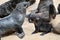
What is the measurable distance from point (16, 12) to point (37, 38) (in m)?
0.57

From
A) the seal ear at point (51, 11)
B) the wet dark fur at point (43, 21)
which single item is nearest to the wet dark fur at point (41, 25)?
the wet dark fur at point (43, 21)

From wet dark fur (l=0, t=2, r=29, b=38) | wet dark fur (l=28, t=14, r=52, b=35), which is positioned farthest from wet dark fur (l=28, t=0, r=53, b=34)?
wet dark fur (l=0, t=2, r=29, b=38)

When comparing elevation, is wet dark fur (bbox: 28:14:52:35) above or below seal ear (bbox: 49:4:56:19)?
below

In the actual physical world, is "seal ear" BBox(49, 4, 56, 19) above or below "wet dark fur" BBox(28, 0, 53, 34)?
above

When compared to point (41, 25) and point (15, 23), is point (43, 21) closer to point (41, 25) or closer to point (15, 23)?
point (41, 25)

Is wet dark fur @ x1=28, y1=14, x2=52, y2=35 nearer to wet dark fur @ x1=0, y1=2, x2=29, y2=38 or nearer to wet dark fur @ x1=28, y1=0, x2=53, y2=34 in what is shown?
wet dark fur @ x1=28, y1=0, x2=53, y2=34

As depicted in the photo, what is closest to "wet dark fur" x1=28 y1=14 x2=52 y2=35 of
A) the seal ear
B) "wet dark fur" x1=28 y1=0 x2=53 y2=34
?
"wet dark fur" x1=28 y1=0 x2=53 y2=34

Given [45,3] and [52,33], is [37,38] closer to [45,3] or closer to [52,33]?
[52,33]

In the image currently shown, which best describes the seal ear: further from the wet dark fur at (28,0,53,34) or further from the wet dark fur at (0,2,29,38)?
the wet dark fur at (0,2,29,38)

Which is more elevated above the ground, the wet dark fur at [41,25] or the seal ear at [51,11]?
the seal ear at [51,11]

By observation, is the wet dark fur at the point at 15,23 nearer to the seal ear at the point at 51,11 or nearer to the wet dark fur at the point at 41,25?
the wet dark fur at the point at 41,25

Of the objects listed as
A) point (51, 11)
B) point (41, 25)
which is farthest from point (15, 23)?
point (51, 11)

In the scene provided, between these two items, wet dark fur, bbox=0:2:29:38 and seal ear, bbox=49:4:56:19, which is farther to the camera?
seal ear, bbox=49:4:56:19

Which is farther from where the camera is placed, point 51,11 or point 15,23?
point 51,11
